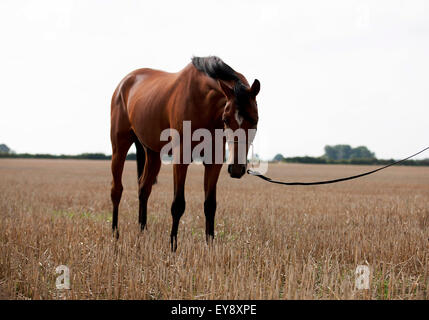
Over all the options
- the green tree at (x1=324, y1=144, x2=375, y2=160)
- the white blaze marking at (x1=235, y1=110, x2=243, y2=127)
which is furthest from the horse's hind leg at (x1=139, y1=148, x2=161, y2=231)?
the green tree at (x1=324, y1=144, x2=375, y2=160)

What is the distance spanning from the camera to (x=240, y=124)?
382cm

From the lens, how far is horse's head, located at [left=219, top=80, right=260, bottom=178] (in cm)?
384

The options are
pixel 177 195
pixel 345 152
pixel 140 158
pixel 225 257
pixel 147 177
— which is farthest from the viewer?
pixel 345 152

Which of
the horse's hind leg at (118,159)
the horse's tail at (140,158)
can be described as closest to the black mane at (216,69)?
the horse's hind leg at (118,159)

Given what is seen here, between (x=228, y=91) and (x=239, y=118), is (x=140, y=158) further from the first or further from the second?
(x=239, y=118)

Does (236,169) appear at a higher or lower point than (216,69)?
lower

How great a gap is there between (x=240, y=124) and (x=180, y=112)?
4.12ft

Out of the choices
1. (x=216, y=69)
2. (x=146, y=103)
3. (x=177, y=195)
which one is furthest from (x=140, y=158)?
(x=216, y=69)

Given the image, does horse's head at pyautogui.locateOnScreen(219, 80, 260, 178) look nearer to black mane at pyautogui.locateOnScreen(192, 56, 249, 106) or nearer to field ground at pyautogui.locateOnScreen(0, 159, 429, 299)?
black mane at pyautogui.locateOnScreen(192, 56, 249, 106)

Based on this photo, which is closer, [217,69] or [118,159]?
[217,69]

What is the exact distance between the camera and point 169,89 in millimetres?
5309

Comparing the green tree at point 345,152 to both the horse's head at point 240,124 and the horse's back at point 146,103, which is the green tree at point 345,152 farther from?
the horse's head at point 240,124

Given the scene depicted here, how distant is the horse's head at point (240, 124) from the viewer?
3.84 m
